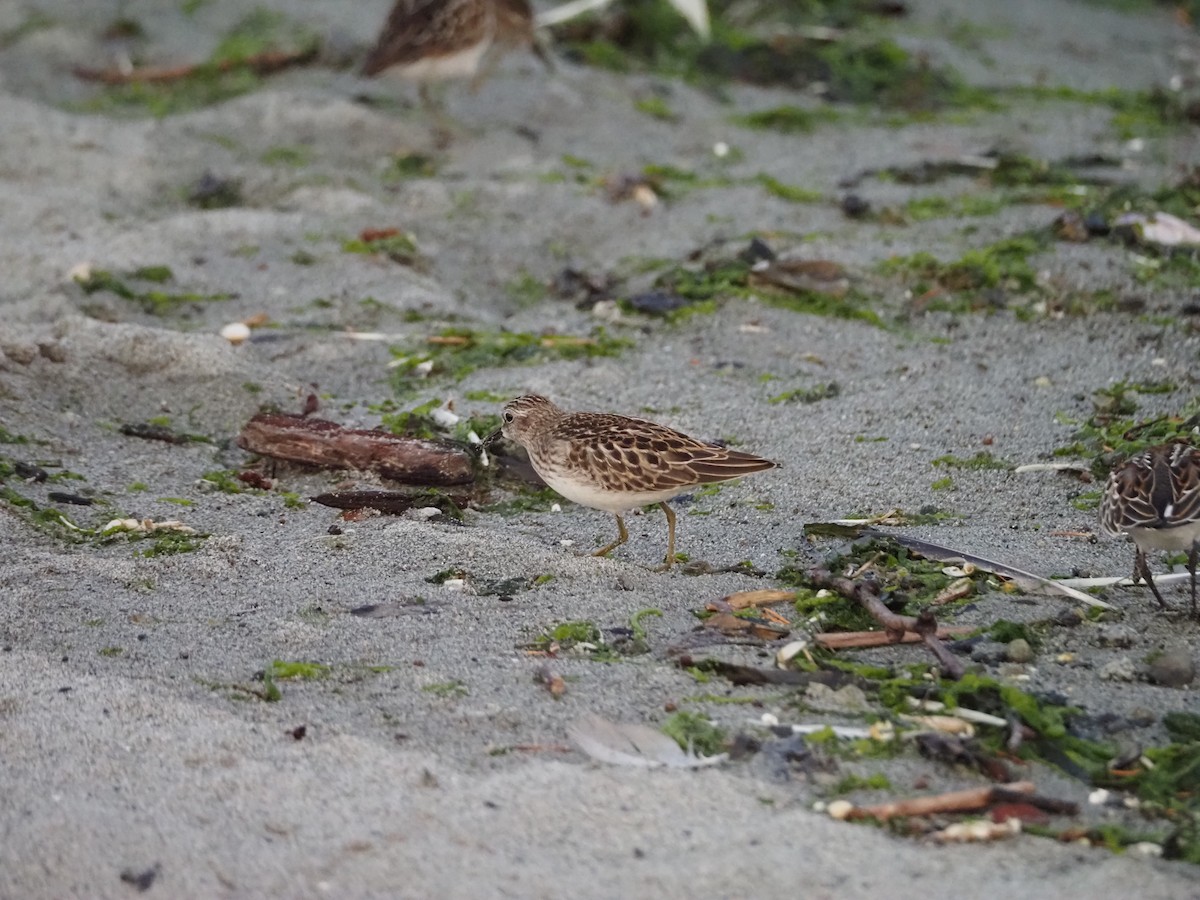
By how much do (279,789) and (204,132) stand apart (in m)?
7.79

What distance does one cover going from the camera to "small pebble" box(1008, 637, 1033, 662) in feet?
16.3

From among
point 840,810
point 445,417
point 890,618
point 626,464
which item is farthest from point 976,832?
point 445,417

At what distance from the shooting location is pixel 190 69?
40.0ft

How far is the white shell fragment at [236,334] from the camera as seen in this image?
8.12 meters

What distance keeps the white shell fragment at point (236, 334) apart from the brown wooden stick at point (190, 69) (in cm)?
461

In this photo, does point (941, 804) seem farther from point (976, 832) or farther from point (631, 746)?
point (631, 746)

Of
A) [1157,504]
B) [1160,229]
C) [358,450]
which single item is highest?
[1157,504]

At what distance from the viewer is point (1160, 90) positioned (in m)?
12.3

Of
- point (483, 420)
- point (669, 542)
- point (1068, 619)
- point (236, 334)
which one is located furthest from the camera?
point (236, 334)

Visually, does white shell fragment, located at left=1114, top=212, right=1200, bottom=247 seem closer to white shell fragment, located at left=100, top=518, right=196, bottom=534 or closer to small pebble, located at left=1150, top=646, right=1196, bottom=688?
small pebble, located at left=1150, top=646, right=1196, bottom=688

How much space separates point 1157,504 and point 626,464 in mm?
1828

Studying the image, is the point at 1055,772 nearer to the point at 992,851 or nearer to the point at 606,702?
the point at 992,851

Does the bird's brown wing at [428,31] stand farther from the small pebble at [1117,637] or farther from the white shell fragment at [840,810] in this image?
the white shell fragment at [840,810]

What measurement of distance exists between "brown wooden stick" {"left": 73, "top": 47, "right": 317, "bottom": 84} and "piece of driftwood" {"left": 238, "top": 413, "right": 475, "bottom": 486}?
19.6ft
